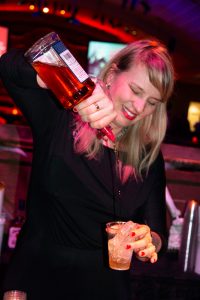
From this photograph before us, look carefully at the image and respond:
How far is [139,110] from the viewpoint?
1.72m

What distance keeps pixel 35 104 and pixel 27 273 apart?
0.56 m

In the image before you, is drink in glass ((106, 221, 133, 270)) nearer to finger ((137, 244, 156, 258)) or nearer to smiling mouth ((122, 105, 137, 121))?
finger ((137, 244, 156, 258))

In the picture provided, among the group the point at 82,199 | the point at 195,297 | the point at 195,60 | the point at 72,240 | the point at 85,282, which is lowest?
the point at 195,297

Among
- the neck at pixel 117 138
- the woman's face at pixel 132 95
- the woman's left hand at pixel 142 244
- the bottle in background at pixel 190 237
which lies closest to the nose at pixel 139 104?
the woman's face at pixel 132 95

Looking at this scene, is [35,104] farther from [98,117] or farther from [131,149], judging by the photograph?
[131,149]

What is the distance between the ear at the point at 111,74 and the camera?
72.4 inches

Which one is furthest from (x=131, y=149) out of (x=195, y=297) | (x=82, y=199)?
(x=195, y=297)

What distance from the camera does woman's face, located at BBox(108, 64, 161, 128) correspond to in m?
1.72

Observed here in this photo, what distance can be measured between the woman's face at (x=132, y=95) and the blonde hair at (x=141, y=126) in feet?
0.08

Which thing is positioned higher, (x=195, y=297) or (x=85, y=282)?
(x=85, y=282)

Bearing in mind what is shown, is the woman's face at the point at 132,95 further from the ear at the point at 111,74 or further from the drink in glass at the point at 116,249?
the drink in glass at the point at 116,249

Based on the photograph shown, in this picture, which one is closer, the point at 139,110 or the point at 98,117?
the point at 98,117

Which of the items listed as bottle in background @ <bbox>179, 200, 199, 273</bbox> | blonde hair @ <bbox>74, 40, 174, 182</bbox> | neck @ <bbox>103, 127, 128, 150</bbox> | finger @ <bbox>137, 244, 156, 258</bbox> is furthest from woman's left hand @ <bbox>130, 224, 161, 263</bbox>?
bottle in background @ <bbox>179, 200, 199, 273</bbox>

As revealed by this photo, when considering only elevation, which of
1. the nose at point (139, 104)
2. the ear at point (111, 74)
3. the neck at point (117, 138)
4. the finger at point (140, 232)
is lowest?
the finger at point (140, 232)
